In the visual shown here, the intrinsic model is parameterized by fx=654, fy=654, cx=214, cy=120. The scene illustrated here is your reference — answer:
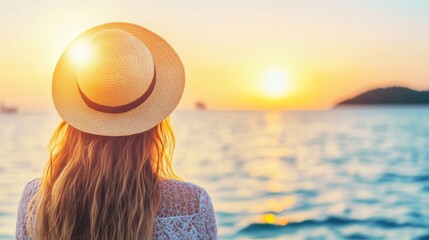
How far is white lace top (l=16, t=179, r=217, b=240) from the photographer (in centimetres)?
188

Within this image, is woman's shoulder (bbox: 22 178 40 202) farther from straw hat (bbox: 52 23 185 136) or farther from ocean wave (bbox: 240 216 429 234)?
ocean wave (bbox: 240 216 429 234)

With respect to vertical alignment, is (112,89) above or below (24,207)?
above

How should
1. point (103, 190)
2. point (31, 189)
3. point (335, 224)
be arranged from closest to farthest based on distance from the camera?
point (103, 190) → point (31, 189) → point (335, 224)

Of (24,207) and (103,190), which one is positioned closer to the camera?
(103,190)

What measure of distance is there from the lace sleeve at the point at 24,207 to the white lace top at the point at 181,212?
418 millimetres

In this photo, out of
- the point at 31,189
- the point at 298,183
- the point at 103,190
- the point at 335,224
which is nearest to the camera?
the point at 103,190

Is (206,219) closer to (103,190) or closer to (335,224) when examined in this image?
(103,190)

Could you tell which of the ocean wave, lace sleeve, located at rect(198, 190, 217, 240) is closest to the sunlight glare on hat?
lace sleeve, located at rect(198, 190, 217, 240)

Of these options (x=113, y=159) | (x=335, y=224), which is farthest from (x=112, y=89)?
(x=335, y=224)

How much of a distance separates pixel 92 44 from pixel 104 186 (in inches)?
16.7

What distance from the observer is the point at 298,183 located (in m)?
15.3

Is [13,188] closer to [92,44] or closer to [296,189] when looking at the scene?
[296,189]

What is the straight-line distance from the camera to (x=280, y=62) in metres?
32.9

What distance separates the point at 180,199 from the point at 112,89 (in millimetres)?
383
